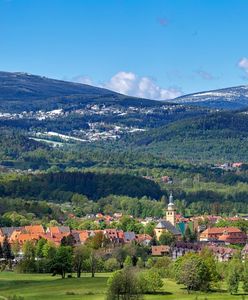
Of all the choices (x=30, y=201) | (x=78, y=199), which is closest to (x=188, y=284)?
(x=30, y=201)

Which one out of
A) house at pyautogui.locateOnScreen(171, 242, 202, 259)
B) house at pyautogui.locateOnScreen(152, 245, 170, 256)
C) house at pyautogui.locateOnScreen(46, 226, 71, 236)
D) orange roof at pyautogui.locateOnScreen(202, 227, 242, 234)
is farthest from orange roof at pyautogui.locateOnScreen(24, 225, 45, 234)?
orange roof at pyautogui.locateOnScreen(202, 227, 242, 234)

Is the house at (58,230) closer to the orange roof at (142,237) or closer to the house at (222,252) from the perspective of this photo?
the orange roof at (142,237)

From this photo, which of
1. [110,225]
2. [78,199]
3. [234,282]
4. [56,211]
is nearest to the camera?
[234,282]

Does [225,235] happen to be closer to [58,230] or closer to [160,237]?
[160,237]

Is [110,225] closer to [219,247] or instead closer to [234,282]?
[219,247]

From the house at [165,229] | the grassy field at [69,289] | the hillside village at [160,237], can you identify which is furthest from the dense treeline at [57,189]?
the grassy field at [69,289]

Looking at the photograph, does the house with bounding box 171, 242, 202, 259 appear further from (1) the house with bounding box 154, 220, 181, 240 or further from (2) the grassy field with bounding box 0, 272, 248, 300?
(2) the grassy field with bounding box 0, 272, 248, 300
